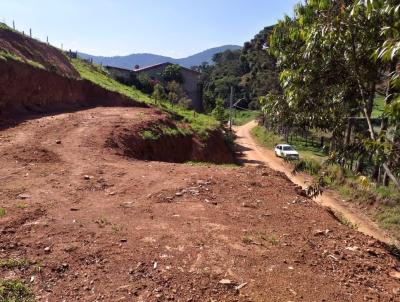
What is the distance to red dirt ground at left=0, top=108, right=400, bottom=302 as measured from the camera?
215 inches

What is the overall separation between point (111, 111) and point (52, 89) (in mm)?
3349

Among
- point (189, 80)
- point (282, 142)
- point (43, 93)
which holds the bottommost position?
point (282, 142)

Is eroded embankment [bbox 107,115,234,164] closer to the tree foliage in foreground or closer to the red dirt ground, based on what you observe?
the red dirt ground

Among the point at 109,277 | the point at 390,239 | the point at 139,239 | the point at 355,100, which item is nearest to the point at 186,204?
the point at 139,239

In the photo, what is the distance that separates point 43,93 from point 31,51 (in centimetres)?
439

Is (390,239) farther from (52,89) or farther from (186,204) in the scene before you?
(52,89)

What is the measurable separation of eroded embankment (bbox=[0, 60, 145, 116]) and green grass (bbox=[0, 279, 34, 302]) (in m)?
12.1

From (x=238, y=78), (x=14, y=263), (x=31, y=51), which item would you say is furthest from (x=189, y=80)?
(x=14, y=263)

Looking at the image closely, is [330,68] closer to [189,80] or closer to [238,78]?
[189,80]

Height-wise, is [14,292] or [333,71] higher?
[333,71]

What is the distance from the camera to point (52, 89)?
68.5 ft

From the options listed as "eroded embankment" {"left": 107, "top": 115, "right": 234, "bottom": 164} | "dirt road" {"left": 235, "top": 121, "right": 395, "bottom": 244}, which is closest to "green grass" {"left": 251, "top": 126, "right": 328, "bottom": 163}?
"dirt road" {"left": 235, "top": 121, "right": 395, "bottom": 244}

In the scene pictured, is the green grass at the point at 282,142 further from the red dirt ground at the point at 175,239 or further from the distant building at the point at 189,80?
the red dirt ground at the point at 175,239

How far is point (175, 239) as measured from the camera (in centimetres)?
666
